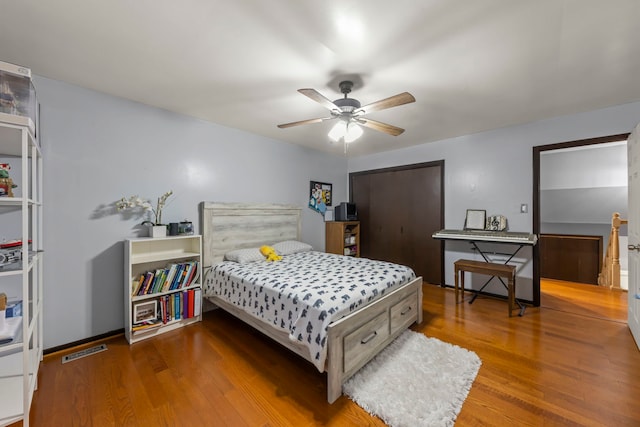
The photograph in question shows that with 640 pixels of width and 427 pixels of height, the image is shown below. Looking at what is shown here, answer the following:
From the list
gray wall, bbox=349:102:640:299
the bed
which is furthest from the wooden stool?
the bed

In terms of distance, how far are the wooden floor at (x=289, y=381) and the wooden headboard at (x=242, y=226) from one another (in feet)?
3.14

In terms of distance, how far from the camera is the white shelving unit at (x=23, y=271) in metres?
1.42

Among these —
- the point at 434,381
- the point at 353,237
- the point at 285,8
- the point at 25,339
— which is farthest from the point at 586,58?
the point at 25,339

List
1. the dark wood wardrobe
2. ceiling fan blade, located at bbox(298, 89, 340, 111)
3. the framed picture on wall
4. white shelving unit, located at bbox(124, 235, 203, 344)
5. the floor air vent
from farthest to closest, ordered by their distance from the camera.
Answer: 1. the framed picture on wall
2. the dark wood wardrobe
3. white shelving unit, located at bbox(124, 235, 203, 344)
4. the floor air vent
5. ceiling fan blade, located at bbox(298, 89, 340, 111)

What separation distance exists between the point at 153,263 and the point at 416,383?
2.78 meters

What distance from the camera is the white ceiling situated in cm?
146

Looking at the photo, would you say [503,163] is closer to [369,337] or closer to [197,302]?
[369,337]

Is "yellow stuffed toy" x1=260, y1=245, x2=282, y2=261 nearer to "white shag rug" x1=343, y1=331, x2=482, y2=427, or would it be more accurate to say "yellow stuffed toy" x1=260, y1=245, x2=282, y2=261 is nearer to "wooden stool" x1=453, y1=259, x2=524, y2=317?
"white shag rug" x1=343, y1=331, x2=482, y2=427

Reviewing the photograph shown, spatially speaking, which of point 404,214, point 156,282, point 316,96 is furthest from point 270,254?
point 404,214

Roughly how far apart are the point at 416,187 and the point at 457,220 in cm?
87

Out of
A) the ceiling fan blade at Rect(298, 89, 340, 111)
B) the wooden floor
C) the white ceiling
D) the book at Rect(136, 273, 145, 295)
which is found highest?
the white ceiling

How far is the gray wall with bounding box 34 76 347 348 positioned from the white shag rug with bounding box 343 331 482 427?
251cm

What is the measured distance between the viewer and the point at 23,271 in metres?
1.41

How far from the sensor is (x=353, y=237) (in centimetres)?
494
